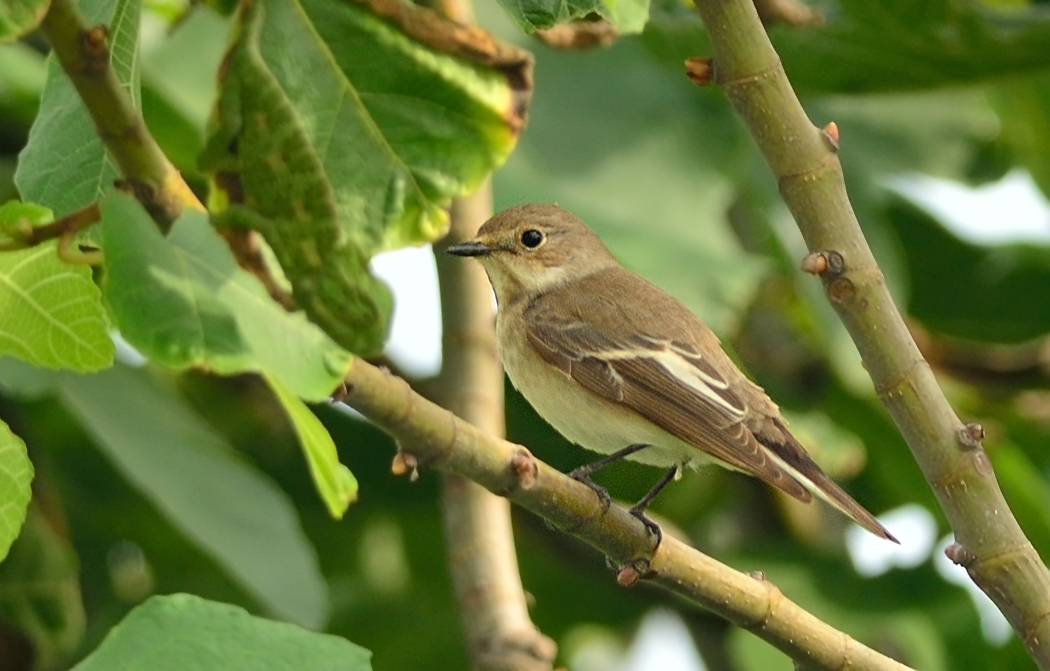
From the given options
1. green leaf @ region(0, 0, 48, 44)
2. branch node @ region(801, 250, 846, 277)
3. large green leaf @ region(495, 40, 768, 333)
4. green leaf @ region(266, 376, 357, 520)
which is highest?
green leaf @ region(0, 0, 48, 44)

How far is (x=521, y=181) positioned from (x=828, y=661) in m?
2.34

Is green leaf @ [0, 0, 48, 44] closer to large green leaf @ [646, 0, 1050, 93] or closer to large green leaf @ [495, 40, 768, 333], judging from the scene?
large green leaf @ [495, 40, 768, 333]

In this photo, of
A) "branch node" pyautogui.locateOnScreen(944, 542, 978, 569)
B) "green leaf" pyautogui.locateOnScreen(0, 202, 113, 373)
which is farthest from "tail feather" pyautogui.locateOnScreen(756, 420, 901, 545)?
"green leaf" pyautogui.locateOnScreen(0, 202, 113, 373)

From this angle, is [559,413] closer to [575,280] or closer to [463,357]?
[463,357]

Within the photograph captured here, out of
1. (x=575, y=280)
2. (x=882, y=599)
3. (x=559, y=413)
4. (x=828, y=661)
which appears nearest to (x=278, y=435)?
(x=575, y=280)

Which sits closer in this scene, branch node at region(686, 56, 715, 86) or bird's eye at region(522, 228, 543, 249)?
branch node at region(686, 56, 715, 86)

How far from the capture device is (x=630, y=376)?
139 inches

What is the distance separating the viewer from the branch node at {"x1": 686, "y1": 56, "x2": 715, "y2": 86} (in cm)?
197

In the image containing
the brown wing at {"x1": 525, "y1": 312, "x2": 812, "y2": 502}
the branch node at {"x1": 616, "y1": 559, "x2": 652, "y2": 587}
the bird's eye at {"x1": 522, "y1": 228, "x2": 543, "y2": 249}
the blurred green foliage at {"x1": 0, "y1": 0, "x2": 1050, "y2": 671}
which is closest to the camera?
the branch node at {"x1": 616, "y1": 559, "x2": 652, "y2": 587}

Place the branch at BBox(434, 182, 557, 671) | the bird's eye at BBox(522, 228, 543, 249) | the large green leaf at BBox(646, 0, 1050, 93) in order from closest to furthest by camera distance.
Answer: the branch at BBox(434, 182, 557, 671), the large green leaf at BBox(646, 0, 1050, 93), the bird's eye at BBox(522, 228, 543, 249)

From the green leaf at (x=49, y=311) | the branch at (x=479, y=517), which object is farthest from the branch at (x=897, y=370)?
the green leaf at (x=49, y=311)

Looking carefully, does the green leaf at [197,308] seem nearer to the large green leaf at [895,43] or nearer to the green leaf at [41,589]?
the green leaf at [41,589]

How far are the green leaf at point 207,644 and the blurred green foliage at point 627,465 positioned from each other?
5.20 ft

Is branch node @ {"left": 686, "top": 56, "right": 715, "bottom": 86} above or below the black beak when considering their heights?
above
